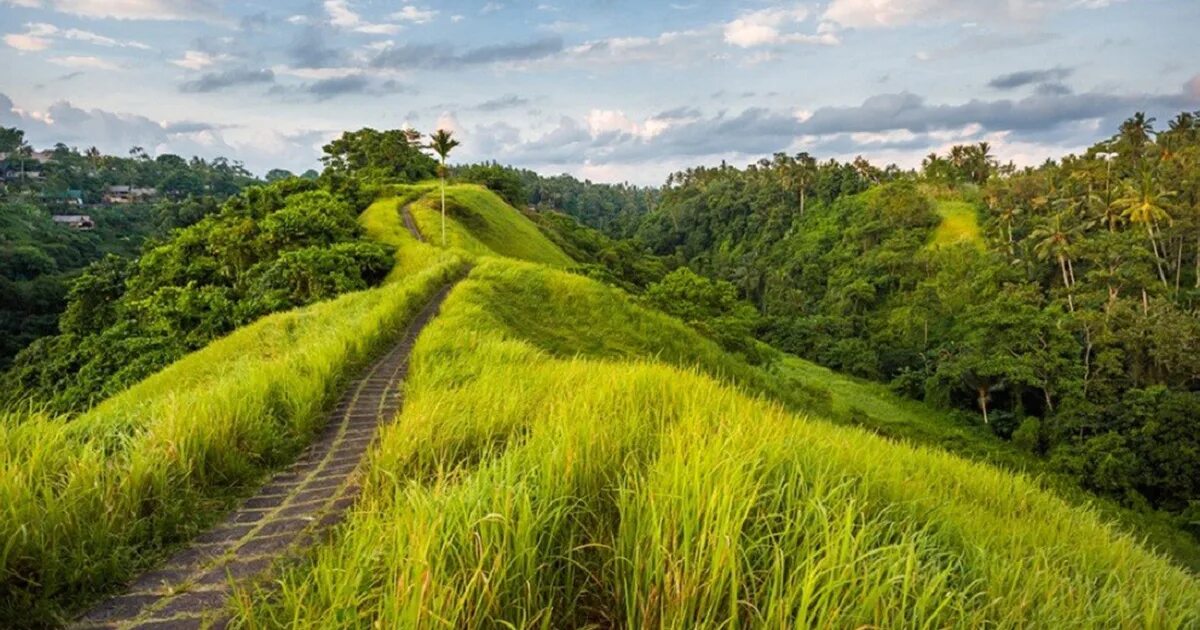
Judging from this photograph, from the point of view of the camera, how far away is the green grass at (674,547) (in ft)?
6.90

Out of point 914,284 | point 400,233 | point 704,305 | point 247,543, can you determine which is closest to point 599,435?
point 247,543

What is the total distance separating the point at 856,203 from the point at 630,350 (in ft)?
294

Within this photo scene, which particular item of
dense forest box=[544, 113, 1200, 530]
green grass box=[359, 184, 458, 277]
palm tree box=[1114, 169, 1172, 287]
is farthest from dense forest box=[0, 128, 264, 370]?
palm tree box=[1114, 169, 1172, 287]

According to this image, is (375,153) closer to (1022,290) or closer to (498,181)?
(498,181)

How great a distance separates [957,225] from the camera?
80500 mm

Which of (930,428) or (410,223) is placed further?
(930,428)

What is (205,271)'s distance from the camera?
30578mm

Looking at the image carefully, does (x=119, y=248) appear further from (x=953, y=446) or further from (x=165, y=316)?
(x=953, y=446)

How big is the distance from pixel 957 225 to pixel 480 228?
66155 millimetres

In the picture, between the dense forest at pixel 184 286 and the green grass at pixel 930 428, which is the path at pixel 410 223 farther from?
the green grass at pixel 930 428

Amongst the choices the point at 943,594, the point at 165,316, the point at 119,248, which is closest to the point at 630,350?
the point at 943,594

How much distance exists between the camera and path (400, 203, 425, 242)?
34.7 m

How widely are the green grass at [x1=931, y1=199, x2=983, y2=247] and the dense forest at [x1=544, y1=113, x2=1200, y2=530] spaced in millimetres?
307

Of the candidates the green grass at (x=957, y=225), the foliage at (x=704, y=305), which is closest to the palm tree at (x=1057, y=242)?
the green grass at (x=957, y=225)
